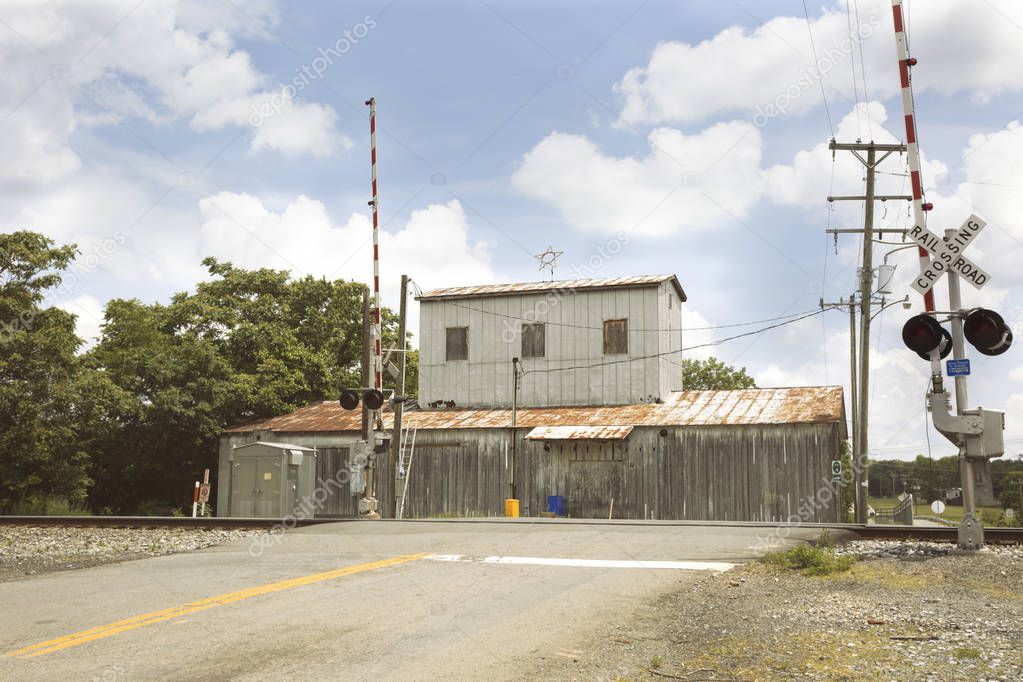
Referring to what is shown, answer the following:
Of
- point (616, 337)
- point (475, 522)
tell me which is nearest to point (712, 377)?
point (616, 337)

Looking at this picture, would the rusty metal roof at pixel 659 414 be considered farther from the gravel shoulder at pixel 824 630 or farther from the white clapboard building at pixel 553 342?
the gravel shoulder at pixel 824 630

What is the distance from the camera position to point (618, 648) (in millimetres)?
6516

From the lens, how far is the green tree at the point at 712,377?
6188cm

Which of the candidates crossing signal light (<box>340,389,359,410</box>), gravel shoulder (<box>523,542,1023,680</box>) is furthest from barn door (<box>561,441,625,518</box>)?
gravel shoulder (<box>523,542,1023,680</box>)

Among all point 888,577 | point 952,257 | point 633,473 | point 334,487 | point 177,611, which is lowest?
point 334,487

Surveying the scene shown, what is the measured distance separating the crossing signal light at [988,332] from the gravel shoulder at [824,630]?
265cm

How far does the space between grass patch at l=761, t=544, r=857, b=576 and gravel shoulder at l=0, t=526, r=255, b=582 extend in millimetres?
9261

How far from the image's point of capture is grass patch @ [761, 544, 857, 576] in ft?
32.8

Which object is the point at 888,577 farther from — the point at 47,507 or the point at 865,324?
the point at 47,507

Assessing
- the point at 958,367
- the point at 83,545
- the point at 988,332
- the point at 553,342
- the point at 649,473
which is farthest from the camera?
the point at 553,342

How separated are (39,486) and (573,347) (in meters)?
20.6

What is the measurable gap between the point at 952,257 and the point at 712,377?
5185cm

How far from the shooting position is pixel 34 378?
30.8 m

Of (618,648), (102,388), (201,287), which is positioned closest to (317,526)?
(618,648)
